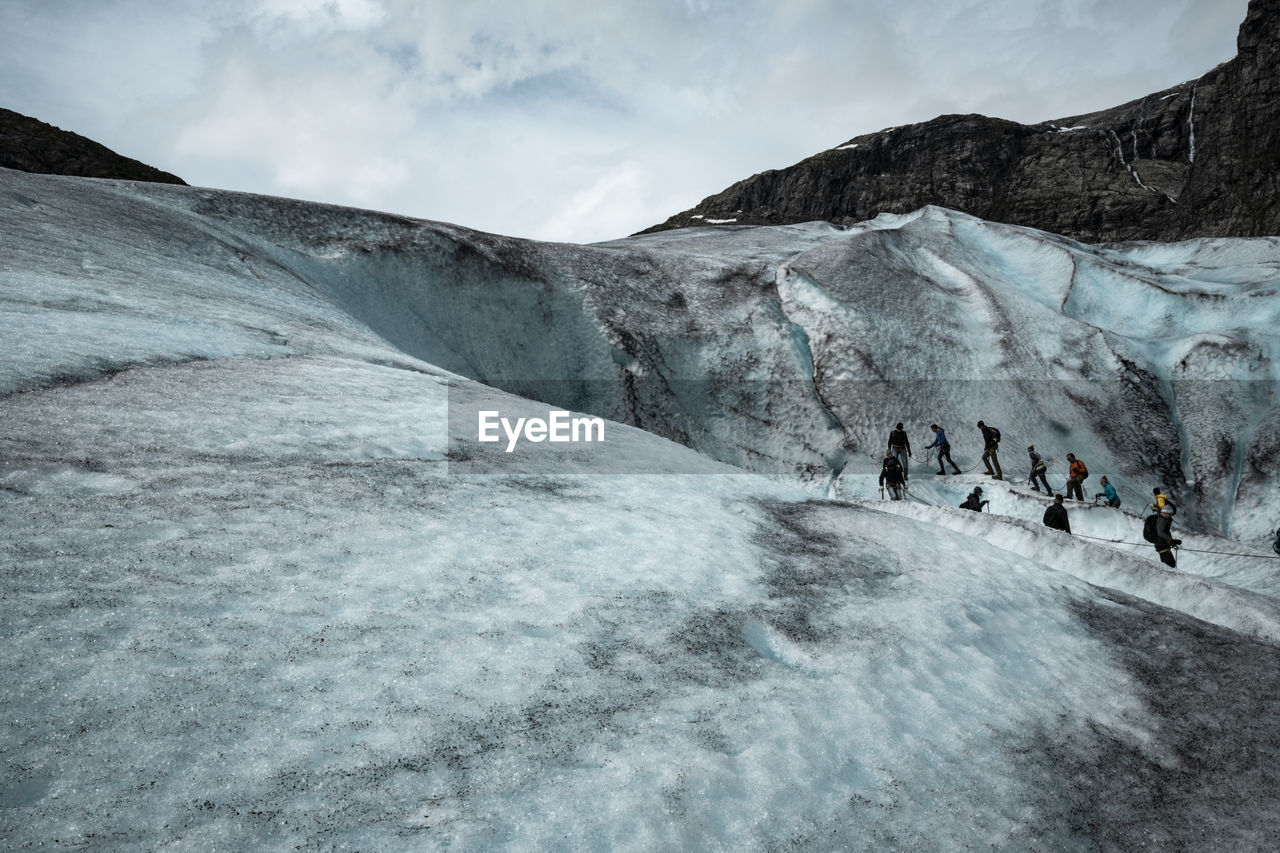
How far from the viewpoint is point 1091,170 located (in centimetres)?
9038

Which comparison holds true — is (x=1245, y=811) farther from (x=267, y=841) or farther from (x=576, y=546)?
(x=267, y=841)

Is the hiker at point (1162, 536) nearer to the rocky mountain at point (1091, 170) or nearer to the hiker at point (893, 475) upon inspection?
the hiker at point (893, 475)

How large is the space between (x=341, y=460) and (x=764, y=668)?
480cm

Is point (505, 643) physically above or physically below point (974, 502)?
above

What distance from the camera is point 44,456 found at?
5.90 m

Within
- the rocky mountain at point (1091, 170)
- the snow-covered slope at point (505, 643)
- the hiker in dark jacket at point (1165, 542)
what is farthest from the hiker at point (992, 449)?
the rocky mountain at point (1091, 170)

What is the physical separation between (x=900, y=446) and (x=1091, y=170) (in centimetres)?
8849

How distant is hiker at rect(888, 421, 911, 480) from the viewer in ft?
74.8

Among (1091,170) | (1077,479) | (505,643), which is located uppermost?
(1091,170)

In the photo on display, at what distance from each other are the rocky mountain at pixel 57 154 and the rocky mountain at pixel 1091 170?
201ft

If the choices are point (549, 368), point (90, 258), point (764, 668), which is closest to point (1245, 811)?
point (764, 668)

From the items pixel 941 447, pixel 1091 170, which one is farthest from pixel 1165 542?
pixel 1091 170

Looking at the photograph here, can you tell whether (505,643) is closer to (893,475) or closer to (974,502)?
(893,475)

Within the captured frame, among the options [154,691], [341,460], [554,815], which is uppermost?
[341,460]
